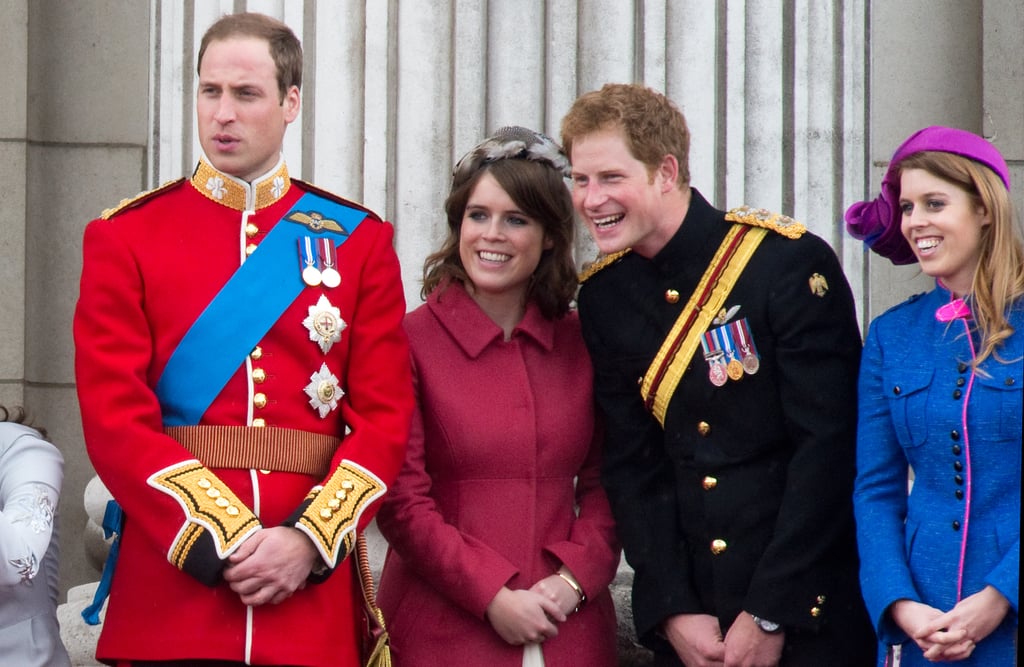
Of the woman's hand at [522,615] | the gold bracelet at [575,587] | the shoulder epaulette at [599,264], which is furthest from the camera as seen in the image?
the shoulder epaulette at [599,264]

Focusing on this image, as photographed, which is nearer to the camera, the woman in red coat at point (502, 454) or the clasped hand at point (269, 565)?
the clasped hand at point (269, 565)

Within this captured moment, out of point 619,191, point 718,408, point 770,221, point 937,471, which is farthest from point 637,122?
point 937,471

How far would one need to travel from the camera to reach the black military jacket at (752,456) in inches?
154


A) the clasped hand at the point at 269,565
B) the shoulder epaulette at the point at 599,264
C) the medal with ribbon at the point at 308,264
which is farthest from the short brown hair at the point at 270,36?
the clasped hand at the point at 269,565

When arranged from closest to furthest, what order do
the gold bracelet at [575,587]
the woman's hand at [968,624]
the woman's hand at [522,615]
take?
the woman's hand at [968,624], the woman's hand at [522,615], the gold bracelet at [575,587]

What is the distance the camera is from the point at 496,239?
4355 millimetres

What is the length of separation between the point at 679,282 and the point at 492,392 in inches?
21.6

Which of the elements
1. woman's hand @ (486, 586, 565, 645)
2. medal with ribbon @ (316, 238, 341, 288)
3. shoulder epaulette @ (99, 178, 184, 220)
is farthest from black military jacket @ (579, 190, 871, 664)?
shoulder epaulette @ (99, 178, 184, 220)

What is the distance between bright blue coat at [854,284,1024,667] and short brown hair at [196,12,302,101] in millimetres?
1493

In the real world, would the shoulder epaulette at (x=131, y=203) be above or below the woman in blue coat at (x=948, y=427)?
above

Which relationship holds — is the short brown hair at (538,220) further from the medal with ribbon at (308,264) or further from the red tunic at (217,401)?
the medal with ribbon at (308,264)

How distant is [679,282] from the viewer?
4.16 meters

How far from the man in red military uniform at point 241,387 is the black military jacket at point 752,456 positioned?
626mm

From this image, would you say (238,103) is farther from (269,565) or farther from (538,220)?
(269,565)
